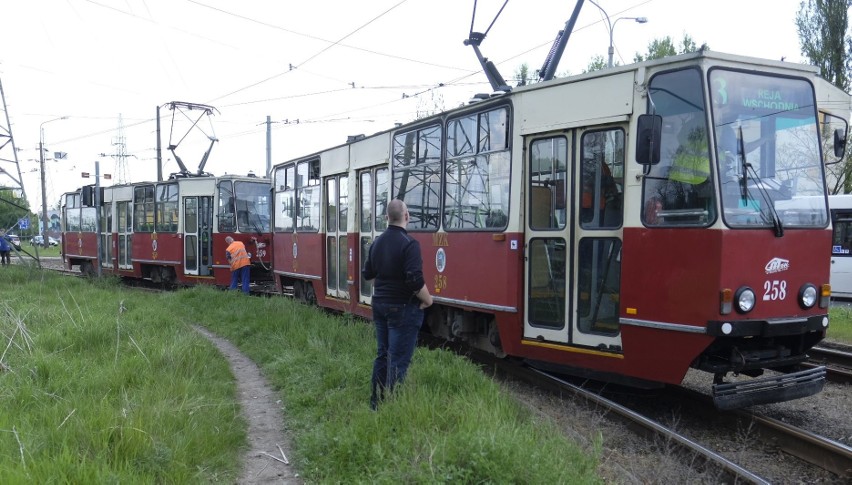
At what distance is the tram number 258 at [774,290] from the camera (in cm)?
557

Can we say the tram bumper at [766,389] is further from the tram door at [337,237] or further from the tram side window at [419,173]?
the tram door at [337,237]

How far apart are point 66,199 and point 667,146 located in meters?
25.5

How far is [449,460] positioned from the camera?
4.04 m

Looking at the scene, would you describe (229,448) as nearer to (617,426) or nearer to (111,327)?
(617,426)

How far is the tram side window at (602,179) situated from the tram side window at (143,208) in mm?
16158

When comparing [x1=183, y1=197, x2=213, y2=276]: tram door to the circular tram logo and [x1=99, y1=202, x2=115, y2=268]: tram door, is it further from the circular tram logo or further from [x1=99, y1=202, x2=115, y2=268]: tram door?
the circular tram logo

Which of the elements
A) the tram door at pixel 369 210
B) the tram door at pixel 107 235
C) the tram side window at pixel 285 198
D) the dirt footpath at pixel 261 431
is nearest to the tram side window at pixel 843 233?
the tram door at pixel 369 210

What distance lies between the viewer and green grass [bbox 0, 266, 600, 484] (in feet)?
13.3

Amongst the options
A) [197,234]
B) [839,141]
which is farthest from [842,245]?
[197,234]

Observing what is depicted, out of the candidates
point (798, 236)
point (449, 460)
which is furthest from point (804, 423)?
point (449, 460)

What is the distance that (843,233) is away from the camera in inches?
697

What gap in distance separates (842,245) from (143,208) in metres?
19.9

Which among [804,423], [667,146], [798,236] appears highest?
[667,146]

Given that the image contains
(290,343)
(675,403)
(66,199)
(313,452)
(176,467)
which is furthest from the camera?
(66,199)
